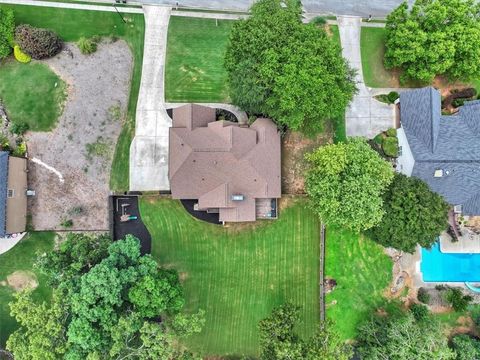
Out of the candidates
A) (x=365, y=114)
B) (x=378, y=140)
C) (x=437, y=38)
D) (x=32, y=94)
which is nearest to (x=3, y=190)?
(x=32, y=94)

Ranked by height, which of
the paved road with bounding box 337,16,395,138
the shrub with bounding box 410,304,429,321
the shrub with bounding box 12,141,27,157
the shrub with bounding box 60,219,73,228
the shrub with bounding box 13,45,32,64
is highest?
the shrub with bounding box 13,45,32,64

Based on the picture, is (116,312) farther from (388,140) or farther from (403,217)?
(388,140)

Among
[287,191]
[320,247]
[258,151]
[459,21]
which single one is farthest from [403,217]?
[459,21]

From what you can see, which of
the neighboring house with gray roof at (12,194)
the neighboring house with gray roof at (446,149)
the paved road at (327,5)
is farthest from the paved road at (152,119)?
the neighboring house with gray roof at (446,149)

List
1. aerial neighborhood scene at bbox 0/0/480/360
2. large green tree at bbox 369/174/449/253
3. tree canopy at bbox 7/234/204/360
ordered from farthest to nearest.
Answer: aerial neighborhood scene at bbox 0/0/480/360
large green tree at bbox 369/174/449/253
tree canopy at bbox 7/234/204/360

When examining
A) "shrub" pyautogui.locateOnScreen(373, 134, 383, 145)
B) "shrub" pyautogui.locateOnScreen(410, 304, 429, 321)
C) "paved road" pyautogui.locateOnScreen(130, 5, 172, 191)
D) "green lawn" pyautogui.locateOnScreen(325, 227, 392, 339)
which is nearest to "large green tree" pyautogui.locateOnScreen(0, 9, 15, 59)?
"paved road" pyautogui.locateOnScreen(130, 5, 172, 191)

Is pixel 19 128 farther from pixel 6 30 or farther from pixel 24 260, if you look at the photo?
pixel 24 260

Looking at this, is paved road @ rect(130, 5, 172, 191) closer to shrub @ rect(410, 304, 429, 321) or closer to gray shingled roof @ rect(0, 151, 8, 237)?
gray shingled roof @ rect(0, 151, 8, 237)
